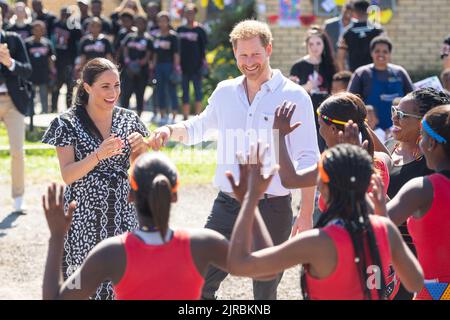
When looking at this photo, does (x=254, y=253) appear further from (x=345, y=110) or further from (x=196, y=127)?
(x=196, y=127)

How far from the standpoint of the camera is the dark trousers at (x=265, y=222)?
5074 millimetres

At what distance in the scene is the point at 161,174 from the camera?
11.4ft

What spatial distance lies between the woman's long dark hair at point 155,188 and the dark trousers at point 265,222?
1595 millimetres

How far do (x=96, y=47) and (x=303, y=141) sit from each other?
Result: 11.1 m

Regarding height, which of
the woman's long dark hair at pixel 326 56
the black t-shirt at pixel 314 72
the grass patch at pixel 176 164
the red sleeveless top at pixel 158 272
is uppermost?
the red sleeveless top at pixel 158 272

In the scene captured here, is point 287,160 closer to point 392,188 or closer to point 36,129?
point 392,188

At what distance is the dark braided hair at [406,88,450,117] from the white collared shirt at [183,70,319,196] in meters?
0.61

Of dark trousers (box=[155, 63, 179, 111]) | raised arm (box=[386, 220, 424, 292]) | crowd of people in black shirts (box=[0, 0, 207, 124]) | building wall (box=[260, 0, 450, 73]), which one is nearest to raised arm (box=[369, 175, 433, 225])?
raised arm (box=[386, 220, 424, 292])

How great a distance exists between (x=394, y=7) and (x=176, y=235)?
1518 cm

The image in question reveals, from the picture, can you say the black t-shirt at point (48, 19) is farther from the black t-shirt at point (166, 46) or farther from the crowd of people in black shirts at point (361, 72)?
the crowd of people in black shirts at point (361, 72)

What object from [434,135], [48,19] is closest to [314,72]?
[434,135]

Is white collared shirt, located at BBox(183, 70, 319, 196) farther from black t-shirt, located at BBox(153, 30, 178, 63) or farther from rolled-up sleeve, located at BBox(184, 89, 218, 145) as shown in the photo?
black t-shirt, located at BBox(153, 30, 178, 63)

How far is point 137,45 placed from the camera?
53.0 feet

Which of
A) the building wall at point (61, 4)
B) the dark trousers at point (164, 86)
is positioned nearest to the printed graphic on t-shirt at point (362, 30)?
the dark trousers at point (164, 86)
